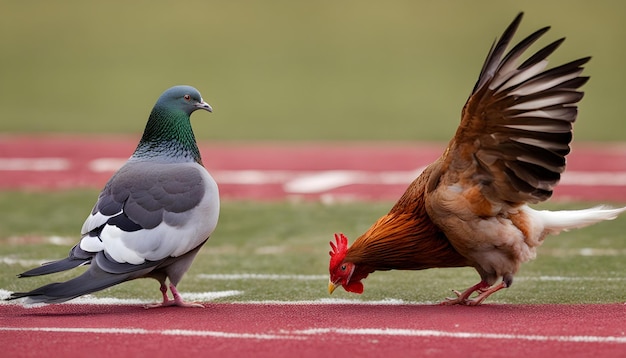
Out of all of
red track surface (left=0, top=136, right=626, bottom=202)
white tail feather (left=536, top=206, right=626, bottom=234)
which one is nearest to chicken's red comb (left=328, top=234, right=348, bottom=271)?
white tail feather (left=536, top=206, right=626, bottom=234)

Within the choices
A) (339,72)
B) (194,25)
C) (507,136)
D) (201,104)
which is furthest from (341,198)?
(194,25)

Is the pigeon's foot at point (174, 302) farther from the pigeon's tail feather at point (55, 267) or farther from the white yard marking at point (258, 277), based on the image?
the white yard marking at point (258, 277)

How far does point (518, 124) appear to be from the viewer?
19.8 ft

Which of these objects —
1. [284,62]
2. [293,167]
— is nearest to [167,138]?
[293,167]

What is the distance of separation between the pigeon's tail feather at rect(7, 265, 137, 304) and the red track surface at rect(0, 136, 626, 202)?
6.56 m

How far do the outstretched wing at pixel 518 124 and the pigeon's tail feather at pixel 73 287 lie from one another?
7.11 ft

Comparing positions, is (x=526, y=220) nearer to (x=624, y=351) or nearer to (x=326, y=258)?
(x=624, y=351)

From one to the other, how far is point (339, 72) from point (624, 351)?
2170cm

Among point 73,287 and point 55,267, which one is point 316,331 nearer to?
point 73,287

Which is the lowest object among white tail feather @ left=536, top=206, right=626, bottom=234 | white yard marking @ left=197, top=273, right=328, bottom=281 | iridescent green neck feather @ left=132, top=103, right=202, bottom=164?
white yard marking @ left=197, top=273, right=328, bottom=281

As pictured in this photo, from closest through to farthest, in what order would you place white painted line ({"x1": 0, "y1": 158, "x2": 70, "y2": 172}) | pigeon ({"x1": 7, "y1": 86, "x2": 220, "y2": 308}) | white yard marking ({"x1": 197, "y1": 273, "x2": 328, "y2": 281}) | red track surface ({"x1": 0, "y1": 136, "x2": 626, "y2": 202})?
1. pigeon ({"x1": 7, "y1": 86, "x2": 220, "y2": 308})
2. white yard marking ({"x1": 197, "y1": 273, "x2": 328, "y2": 281})
3. red track surface ({"x1": 0, "y1": 136, "x2": 626, "y2": 202})
4. white painted line ({"x1": 0, "y1": 158, "x2": 70, "y2": 172})

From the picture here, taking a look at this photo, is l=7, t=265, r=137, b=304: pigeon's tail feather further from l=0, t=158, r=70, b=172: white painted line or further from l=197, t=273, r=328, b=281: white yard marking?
l=0, t=158, r=70, b=172: white painted line

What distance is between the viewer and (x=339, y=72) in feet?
86.8

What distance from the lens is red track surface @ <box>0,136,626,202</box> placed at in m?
13.0
